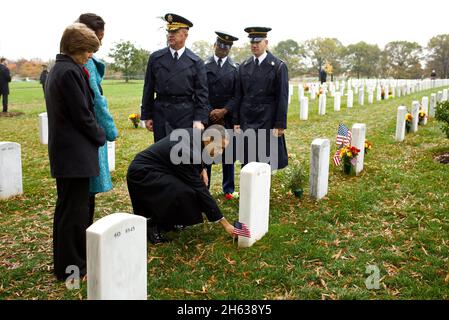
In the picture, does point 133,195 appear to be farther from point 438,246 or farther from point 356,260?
point 438,246

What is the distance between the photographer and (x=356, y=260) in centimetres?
448

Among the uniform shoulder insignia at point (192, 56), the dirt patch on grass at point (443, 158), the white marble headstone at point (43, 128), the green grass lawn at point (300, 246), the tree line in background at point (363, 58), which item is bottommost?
the green grass lawn at point (300, 246)

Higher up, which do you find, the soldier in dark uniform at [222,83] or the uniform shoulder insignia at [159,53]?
the uniform shoulder insignia at [159,53]

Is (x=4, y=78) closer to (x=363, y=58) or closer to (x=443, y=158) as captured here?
(x=443, y=158)

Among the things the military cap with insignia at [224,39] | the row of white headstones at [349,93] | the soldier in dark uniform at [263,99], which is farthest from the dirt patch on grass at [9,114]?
the soldier in dark uniform at [263,99]

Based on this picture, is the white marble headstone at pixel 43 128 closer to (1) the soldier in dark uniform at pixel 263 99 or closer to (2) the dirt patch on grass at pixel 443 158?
(1) the soldier in dark uniform at pixel 263 99

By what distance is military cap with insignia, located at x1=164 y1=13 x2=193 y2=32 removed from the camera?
5410 mm

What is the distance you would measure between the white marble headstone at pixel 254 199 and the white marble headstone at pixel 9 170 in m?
3.95

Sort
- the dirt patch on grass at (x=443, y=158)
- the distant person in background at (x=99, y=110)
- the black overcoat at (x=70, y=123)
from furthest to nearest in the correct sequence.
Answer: the dirt patch on grass at (x=443, y=158)
the distant person in background at (x=99, y=110)
the black overcoat at (x=70, y=123)

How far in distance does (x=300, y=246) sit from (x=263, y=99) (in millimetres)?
2371

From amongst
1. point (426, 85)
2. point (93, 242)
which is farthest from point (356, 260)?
point (426, 85)

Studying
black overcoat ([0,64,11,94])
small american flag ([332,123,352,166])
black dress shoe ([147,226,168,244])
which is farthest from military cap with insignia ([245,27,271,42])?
black overcoat ([0,64,11,94])

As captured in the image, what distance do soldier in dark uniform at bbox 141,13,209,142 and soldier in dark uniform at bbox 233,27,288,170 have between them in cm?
90

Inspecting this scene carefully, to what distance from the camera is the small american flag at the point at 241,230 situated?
468 centimetres
